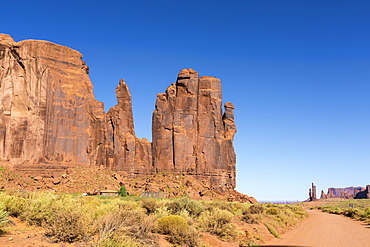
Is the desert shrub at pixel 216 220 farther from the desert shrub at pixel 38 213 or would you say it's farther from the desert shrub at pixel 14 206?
the desert shrub at pixel 14 206

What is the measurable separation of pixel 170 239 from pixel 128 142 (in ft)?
260

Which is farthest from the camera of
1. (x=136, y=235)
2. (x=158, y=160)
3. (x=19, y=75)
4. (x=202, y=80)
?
(x=202, y=80)

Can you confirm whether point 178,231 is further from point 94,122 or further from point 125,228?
point 94,122

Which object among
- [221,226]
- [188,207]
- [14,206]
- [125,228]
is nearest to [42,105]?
[188,207]

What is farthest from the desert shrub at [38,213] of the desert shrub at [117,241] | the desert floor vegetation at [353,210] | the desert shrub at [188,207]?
the desert floor vegetation at [353,210]

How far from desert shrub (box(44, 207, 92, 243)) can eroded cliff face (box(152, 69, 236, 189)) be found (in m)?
75.9

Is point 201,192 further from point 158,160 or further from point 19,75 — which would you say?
point 19,75

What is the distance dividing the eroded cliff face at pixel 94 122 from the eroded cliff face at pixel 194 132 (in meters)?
0.24

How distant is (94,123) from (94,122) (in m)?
0.29

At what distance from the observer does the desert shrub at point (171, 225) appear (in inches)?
557

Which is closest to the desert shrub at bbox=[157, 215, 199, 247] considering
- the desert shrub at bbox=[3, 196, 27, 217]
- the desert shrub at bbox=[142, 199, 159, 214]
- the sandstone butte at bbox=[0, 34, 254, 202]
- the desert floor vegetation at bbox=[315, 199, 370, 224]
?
the desert shrub at bbox=[3, 196, 27, 217]

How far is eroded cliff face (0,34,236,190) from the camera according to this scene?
7625cm

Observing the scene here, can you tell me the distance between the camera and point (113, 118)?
93.1 metres

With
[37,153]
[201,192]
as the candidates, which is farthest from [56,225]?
[37,153]
